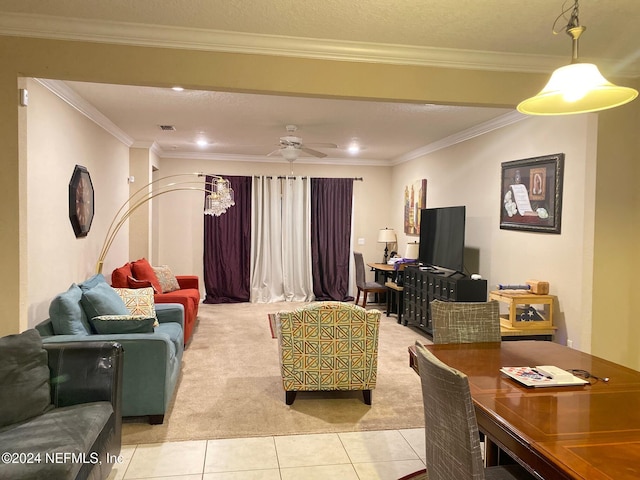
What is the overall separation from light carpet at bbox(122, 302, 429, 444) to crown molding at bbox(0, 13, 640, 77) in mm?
2558

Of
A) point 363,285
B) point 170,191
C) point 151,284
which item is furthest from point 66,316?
point 363,285

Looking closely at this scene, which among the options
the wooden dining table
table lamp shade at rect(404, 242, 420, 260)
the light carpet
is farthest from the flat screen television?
the wooden dining table

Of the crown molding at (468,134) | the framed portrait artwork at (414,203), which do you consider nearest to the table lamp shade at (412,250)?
the framed portrait artwork at (414,203)

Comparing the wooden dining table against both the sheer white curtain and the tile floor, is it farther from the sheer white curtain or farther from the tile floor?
the sheer white curtain

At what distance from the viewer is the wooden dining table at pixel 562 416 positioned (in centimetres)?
133

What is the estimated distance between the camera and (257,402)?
371 centimetres

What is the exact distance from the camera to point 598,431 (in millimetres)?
1510

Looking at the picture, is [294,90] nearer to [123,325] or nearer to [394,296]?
[123,325]

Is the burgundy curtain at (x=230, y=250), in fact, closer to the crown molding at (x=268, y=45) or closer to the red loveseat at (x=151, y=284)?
the red loveseat at (x=151, y=284)

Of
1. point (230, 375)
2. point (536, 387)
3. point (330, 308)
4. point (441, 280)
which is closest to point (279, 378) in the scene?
point (230, 375)

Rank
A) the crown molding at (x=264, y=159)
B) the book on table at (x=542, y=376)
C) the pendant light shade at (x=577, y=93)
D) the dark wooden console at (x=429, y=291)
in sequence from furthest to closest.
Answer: the crown molding at (x=264, y=159) < the dark wooden console at (x=429, y=291) < the book on table at (x=542, y=376) < the pendant light shade at (x=577, y=93)

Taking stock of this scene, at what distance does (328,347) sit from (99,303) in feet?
5.80

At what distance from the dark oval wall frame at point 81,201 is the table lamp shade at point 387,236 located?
4682 mm

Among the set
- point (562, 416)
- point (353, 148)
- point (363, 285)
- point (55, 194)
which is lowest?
point (363, 285)
